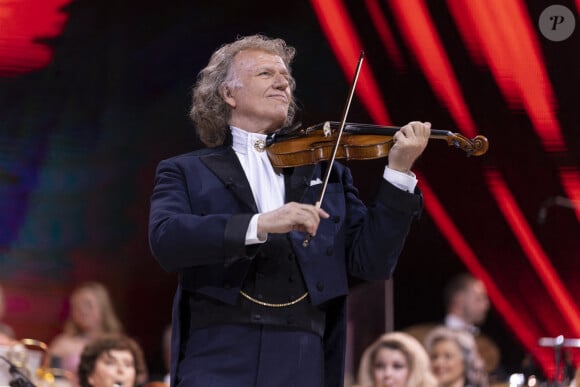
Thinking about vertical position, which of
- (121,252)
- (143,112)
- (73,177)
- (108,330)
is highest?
(143,112)

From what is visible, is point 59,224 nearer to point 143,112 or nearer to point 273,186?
point 143,112

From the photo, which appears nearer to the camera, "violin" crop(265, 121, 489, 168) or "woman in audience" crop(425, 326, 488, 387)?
"violin" crop(265, 121, 489, 168)

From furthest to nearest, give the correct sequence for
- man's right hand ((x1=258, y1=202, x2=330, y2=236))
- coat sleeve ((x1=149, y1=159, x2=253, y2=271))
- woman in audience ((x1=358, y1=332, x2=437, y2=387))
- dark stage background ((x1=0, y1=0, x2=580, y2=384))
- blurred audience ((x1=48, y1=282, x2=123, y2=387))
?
dark stage background ((x1=0, y1=0, x2=580, y2=384)) < blurred audience ((x1=48, y1=282, x2=123, y2=387)) < woman in audience ((x1=358, y1=332, x2=437, y2=387)) < coat sleeve ((x1=149, y1=159, x2=253, y2=271)) < man's right hand ((x1=258, y1=202, x2=330, y2=236))

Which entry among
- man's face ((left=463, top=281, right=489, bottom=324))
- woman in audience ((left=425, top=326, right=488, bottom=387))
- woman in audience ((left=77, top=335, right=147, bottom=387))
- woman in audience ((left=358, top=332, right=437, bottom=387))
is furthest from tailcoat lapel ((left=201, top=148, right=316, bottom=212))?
man's face ((left=463, top=281, right=489, bottom=324))

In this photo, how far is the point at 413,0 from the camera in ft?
17.6

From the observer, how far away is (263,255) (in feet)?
7.46

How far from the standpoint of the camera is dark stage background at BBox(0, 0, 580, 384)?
517 centimetres

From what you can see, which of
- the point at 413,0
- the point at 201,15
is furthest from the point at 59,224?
the point at 413,0

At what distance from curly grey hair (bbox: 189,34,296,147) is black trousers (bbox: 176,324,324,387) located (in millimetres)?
576

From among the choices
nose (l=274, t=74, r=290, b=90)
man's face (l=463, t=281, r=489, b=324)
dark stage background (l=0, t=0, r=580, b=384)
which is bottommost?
man's face (l=463, t=281, r=489, b=324)

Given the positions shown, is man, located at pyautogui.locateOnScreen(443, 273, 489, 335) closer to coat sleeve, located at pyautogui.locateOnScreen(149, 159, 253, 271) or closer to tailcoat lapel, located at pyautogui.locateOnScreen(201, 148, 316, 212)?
tailcoat lapel, located at pyautogui.locateOnScreen(201, 148, 316, 212)

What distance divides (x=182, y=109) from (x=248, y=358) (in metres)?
3.28

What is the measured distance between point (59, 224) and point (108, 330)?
642 mm

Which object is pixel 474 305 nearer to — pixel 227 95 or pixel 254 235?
pixel 227 95
